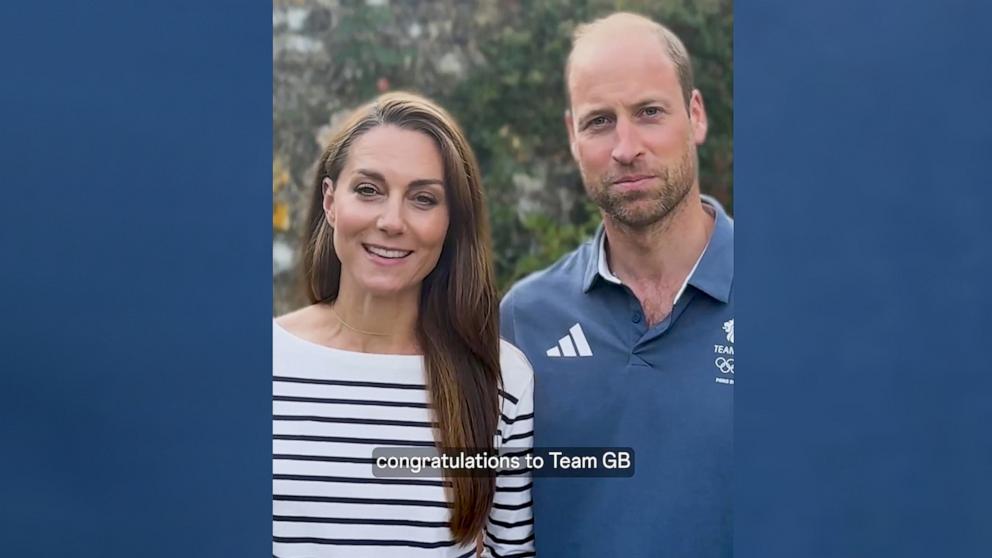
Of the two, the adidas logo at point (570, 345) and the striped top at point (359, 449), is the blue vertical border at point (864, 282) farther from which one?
the striped top at point (359, 449)

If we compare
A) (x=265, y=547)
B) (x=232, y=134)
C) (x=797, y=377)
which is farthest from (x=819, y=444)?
(x=232, y=134)

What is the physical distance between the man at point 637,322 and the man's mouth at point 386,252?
33 centimetres

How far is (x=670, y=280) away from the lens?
3193 millimetres

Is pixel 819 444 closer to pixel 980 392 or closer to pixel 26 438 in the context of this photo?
pixel 980 392

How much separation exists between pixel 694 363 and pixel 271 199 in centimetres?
130

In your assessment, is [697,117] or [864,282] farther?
[864,282]

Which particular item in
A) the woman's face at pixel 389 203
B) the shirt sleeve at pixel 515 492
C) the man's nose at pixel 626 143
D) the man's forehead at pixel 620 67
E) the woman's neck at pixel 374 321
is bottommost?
the shirt sleeve at pixel 515 492

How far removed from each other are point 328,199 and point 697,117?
107 centimetres

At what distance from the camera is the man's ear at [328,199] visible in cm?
316

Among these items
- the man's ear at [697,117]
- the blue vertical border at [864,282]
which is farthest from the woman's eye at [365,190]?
the blue vertical border at [864,282]

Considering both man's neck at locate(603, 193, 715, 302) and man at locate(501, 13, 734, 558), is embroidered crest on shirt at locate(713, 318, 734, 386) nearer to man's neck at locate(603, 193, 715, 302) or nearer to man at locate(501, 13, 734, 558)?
man at locate(501, 13, 734, 558)

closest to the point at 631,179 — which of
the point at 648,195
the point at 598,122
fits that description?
the point at 648,195

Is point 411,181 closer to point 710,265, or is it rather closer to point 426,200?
point 426,200

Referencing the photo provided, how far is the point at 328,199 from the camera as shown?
10.4 feet
